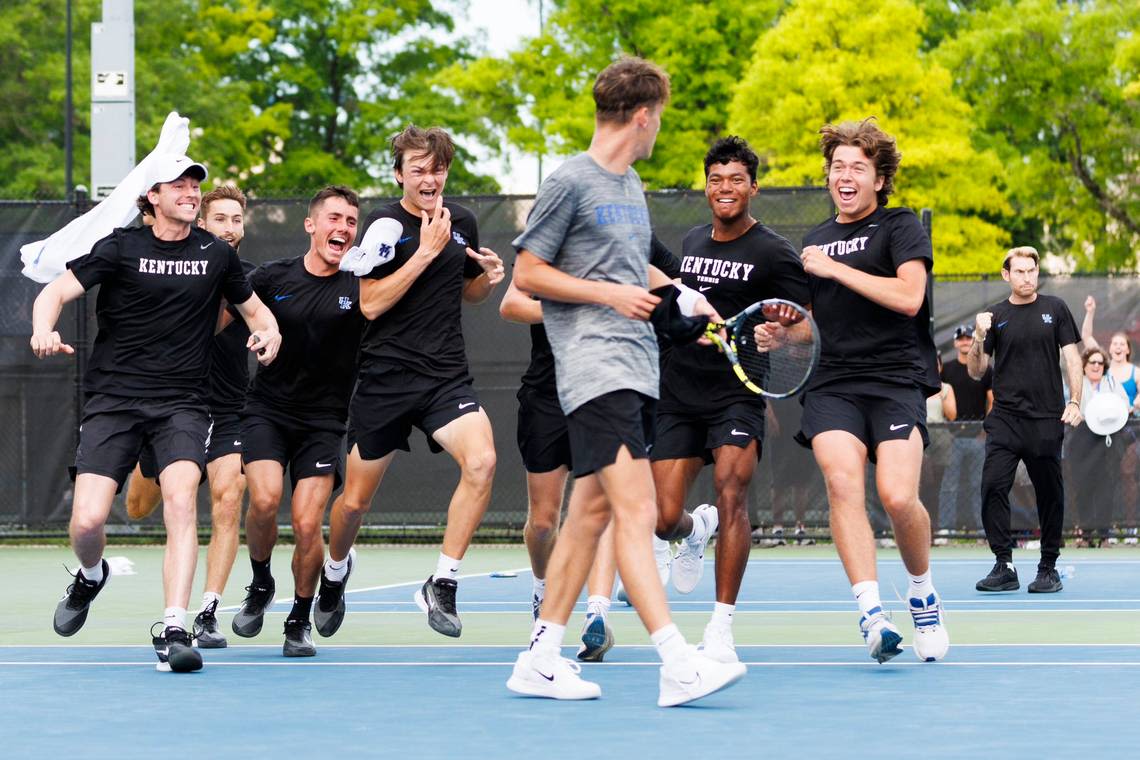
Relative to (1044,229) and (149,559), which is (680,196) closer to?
(149,559)

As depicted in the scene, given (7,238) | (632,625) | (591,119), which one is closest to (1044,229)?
(591,119)

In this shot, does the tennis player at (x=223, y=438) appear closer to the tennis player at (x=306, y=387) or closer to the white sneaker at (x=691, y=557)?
the tennis player at (x=306, y=387)

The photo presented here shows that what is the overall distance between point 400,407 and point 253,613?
4.27 ft

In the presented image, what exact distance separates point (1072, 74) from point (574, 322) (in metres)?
25.4

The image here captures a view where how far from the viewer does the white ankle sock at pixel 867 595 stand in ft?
21.7

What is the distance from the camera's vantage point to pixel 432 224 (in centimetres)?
734

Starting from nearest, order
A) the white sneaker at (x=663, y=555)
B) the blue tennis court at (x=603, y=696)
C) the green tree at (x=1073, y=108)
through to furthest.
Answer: the blue tennis court at (x=603, y=696)
the white sneaker at (x=663, y=555)
the green tree at (x=1073, y=108)

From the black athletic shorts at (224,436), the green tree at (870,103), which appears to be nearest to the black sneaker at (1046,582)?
the black athletic shorts at (224,436)

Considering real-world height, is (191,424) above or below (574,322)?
below

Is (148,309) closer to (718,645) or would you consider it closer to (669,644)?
(718,645)

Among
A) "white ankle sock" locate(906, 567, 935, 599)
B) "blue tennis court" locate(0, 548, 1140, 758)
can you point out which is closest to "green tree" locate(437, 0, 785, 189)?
"blue tennis court" locate(0, 548, 1140, 758)

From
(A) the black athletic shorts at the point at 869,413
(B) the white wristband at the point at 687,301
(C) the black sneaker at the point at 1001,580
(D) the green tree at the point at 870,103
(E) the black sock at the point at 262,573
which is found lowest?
(C) the black sneaker at the point at 1001,580

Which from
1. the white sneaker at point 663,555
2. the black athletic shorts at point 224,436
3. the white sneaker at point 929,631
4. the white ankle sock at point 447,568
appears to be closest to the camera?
the white sneaker at point 929,631

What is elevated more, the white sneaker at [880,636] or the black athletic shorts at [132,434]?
the black athletic shorts at [132,434]
